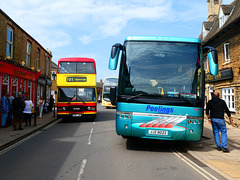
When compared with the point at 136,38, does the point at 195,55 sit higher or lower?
lower

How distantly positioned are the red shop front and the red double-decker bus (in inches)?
101

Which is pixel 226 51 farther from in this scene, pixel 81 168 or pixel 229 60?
pixel 81 168

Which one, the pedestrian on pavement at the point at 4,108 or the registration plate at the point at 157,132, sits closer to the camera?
the registration plate at the point at 157,132

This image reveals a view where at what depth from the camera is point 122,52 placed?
658 centimetres

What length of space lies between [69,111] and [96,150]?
25.2 ft

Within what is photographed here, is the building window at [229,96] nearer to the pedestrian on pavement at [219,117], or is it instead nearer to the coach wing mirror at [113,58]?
the pedestrian on pavement at [219,117]

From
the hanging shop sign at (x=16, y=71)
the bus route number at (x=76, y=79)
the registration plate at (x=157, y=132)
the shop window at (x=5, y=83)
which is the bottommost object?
the registration plate at (x=157, y=132)

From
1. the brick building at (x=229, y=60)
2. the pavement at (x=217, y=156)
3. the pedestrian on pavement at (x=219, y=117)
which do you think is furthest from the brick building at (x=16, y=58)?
the brick building at (x=229, y=60)

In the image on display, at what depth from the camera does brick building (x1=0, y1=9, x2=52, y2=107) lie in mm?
12281

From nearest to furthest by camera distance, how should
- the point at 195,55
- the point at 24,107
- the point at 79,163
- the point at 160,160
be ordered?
1. the point at 79,163
2. the point at 160,160
3. the point at 195,55
4. the point at 24,107

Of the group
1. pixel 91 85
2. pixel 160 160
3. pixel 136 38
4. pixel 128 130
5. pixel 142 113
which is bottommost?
pixel 160 160

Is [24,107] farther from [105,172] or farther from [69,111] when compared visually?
[105,172]

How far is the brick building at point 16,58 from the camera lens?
12.3 m

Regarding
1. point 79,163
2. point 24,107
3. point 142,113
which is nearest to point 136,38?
point 142,113
